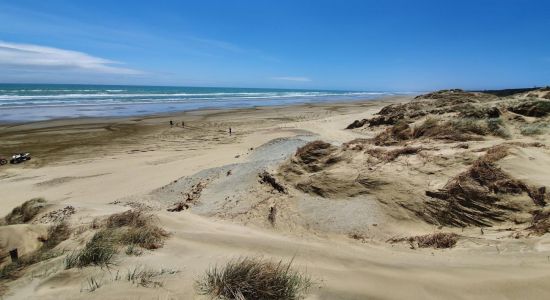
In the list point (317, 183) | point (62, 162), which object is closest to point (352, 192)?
point (317, 183)

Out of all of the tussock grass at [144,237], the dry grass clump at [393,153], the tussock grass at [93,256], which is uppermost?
the dry grass clump at [393,153]

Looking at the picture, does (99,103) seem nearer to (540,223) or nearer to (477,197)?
(477,197)

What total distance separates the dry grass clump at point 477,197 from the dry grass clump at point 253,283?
251 centimetres

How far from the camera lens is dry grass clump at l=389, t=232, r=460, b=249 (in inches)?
162

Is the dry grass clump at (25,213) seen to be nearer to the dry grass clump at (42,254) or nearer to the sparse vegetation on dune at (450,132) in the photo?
the dry grass clump at (42,254)

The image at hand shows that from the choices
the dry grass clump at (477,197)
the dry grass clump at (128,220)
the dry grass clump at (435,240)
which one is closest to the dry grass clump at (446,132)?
the dry grass clump at (477,197)

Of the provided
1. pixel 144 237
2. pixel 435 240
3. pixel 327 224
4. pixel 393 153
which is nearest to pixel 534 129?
pixel 393 153

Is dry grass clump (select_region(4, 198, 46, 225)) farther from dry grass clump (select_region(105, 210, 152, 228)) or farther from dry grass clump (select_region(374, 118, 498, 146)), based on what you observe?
dry grass clump (select_region(374, 118, 498, 146))

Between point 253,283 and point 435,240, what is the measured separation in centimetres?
232

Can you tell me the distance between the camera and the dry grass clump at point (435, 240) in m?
4.12

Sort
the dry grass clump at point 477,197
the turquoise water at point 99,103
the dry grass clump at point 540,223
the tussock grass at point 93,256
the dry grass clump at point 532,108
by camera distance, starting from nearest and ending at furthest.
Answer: the tussock grass at point 93,256, the dry grass clump at point 540,223, the dry grass clump at point 477,197, the dry grass clump at point 532,108, the turquoise water at point 99,103

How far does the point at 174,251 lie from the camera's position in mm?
4059

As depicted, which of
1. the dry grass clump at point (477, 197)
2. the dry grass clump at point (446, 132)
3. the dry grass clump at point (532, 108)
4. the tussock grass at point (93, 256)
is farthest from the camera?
the dry grass clump at point (532, 108)

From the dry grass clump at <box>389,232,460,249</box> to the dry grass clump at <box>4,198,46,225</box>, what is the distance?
6055mm
